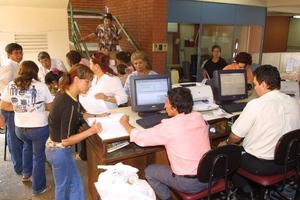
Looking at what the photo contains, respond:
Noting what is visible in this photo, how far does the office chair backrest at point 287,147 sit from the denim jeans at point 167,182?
67 centimetres

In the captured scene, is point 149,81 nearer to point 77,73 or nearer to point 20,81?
point 77,73

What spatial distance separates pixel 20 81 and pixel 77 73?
2.51 feet

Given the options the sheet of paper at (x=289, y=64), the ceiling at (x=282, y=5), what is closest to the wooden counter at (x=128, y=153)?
the ceiling at (x=282, y=5)

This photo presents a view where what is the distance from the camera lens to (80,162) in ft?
11.8

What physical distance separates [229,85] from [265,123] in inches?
39.9

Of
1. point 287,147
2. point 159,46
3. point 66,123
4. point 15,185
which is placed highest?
point 159,46

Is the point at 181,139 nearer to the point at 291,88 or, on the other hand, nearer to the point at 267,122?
the point at 267,122

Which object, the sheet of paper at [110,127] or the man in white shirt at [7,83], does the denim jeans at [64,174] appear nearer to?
the sheet of paper at [110,127]

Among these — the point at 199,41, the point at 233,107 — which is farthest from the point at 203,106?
the point at 199,41

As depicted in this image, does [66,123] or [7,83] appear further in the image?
[7,83]

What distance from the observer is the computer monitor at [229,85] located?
3.02m

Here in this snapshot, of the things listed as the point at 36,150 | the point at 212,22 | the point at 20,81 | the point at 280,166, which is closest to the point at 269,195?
the point at 280,166

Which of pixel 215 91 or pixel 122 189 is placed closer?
pixel 122 189

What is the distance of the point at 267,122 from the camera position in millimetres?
2107
